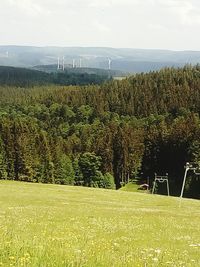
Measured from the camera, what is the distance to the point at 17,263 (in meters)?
9.49

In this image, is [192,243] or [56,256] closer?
[56,256]

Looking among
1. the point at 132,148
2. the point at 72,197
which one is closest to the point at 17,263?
the point at 72,197

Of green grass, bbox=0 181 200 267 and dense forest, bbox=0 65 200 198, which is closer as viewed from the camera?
green grass, bbox=0 181 200 267

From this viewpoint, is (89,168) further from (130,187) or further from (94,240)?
(94,240)

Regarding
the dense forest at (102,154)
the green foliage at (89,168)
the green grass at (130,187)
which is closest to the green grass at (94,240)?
the dense forest at (102,154)

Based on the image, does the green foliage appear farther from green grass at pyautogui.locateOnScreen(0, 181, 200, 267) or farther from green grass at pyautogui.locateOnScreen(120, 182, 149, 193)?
green grass at pyautogui.locateOnScreen(0, 181, 200, 267)

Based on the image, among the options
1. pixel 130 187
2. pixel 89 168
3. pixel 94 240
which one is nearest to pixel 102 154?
pixel 89 168

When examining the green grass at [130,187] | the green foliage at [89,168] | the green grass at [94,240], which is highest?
the green grass at [94,240]

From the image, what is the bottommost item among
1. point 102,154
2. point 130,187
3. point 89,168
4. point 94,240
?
point 130,187

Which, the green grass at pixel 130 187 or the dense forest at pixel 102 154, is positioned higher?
the dense forest at pixel 102 154

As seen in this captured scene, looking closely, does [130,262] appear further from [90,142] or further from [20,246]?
[90,142]

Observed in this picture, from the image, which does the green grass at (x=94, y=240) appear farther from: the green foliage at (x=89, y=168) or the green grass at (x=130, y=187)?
the green foliage at (x=89, y=168)

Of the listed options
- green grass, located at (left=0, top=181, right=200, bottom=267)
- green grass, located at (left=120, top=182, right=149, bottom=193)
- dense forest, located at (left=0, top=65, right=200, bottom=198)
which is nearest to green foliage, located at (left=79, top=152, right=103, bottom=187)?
dense forest, located at (left=0, top=65, right=200, bottom=198)

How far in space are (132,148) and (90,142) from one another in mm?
14749
